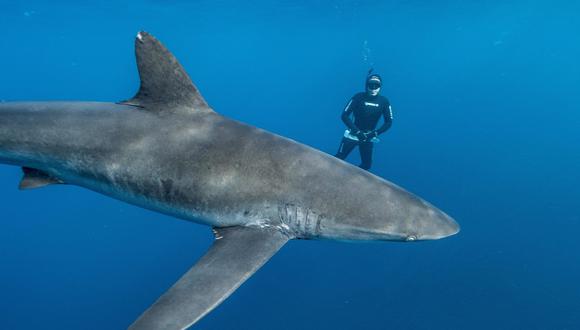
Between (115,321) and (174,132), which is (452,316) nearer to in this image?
(174,132)

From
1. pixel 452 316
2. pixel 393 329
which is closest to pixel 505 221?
pixel 452 316

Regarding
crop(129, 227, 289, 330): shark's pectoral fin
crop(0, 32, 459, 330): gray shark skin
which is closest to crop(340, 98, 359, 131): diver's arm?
crop(0, 32, 459, 330): gray shark skin

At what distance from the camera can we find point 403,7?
144ft

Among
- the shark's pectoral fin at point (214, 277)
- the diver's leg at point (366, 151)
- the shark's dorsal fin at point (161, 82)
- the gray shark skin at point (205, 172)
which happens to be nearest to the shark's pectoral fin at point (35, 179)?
the gray shark skin at point (205, 172)

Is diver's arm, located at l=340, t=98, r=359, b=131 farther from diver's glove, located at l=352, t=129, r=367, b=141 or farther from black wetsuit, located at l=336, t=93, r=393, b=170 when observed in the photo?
diver's glove, located at l=352, t=129, r=367, b=141

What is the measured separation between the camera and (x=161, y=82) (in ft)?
15.4

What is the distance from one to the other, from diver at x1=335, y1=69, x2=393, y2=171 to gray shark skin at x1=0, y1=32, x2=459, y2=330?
741 cm

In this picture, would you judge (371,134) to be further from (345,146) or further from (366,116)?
(345,146)

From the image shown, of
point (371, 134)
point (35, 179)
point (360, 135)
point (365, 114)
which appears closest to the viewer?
point (35, 179)

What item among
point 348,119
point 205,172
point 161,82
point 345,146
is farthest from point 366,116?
point 205,172

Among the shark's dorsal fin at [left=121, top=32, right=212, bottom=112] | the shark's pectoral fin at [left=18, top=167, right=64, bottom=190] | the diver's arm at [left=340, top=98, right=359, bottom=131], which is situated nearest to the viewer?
the shark's dorsal fin at [left=121, top=32, right=212, bottom=112]

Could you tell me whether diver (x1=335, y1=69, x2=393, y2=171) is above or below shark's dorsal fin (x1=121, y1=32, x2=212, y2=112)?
above

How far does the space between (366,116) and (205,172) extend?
346 inches

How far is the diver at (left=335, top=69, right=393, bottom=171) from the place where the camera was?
38.2 feet
